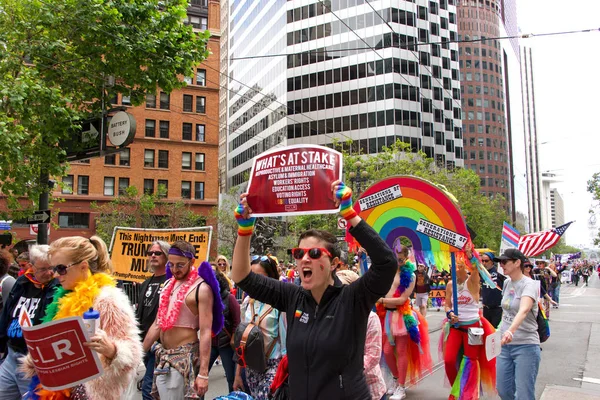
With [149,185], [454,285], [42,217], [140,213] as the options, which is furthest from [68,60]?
[149,185]

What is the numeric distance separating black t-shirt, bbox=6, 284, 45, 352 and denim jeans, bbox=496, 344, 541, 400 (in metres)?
4.53

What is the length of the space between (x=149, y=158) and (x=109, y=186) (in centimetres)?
430

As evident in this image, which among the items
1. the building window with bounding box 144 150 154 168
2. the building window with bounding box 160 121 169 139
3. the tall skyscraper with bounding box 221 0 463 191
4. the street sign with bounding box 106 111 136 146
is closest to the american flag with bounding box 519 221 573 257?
the street sign with bounding box 106 111 136 146

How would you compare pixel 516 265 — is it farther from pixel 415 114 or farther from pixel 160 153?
pixel 415 114

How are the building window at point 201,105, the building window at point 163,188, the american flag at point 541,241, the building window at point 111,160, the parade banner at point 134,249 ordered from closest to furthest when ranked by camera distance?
the parade banner at point 134,249 → the american flag at point 541,241 → the building window at point 163,188 → the building window at point 111,160 → the building window at point 201,105

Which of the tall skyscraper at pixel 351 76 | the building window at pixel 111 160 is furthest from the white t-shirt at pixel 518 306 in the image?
the tall skyscraper at pixel 351 76

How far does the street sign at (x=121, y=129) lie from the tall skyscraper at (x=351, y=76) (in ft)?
145

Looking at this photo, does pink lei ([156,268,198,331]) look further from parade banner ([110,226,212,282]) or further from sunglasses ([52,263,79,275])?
parade banner ([110,226,212,282])

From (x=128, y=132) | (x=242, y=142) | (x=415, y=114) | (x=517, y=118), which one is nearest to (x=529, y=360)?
(x=128, y=132)

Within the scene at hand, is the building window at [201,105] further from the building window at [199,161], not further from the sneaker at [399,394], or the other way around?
the sneaker at [399,394]

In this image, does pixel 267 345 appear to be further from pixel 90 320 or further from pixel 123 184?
pixel 123 184

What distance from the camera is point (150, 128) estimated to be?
1917 inches

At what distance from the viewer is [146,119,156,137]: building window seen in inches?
1913

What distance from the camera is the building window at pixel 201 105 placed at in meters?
50.8
